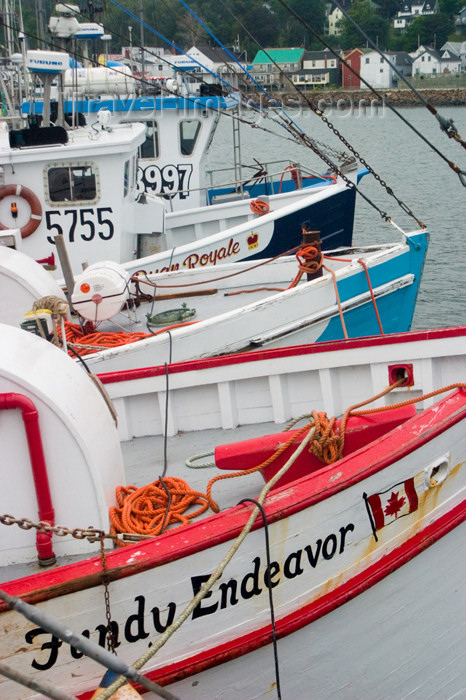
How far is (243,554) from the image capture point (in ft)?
13.9

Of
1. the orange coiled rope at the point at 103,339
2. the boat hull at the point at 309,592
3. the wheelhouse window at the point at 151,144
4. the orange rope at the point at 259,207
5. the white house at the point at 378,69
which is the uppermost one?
the white house at the point at 378,69

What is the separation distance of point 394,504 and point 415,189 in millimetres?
28723

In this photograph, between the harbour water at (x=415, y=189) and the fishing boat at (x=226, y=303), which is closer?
the fishing boat at (x=226, y=303)

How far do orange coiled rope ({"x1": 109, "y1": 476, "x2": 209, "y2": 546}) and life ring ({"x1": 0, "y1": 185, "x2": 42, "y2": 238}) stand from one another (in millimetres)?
6650

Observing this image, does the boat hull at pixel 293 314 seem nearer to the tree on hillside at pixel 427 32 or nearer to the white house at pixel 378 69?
the white house at pixel 378 69

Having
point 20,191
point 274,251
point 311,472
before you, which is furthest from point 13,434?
point 274,251

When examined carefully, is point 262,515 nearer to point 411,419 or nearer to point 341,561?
point 341,561

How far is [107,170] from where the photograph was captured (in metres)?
11.0

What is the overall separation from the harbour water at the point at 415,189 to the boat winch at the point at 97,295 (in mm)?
7968

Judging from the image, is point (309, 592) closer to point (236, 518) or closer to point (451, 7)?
point (236, 518)

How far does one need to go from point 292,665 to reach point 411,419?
153 centimetres

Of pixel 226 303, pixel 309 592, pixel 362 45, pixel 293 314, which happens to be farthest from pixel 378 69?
pixel 309 592

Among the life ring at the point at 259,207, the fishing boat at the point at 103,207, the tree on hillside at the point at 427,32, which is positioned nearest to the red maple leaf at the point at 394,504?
the fishing boat at the point at 103,207

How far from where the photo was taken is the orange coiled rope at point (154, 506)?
454 centimetres
